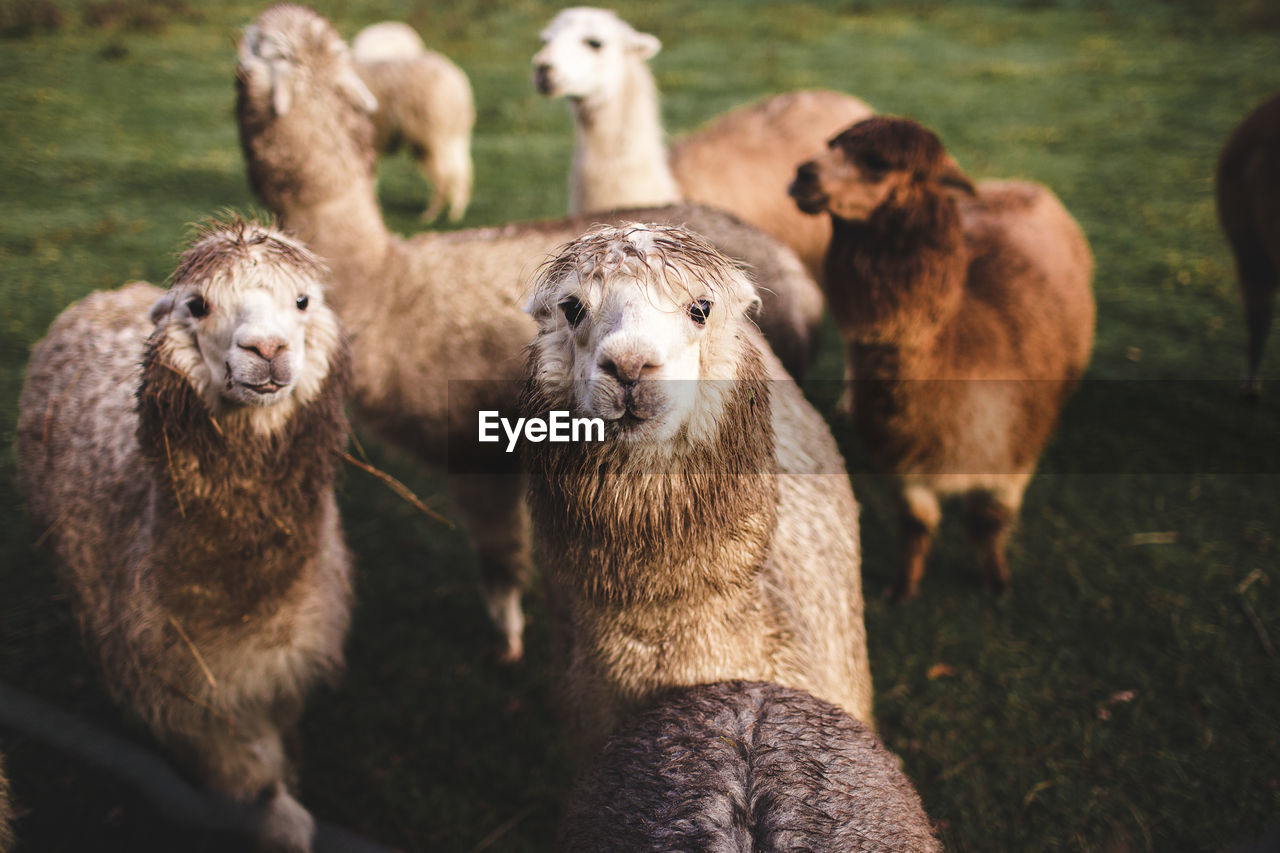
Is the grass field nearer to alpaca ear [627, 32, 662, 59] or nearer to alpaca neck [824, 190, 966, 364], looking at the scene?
alpaca neck [824, 190, 966, 364]

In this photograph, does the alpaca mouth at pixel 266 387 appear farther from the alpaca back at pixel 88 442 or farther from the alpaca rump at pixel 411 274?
the alpaca rump at pixel 411 274

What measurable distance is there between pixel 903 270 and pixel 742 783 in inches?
76.3

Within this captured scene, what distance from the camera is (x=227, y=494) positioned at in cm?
200

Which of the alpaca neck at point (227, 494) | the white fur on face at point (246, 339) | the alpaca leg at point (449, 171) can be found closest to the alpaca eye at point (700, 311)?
the white fur on face at point (246, 339)

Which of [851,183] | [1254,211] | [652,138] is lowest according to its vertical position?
[1254,211]

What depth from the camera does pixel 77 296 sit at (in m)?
5.27

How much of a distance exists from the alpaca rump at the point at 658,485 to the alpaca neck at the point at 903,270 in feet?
3.98

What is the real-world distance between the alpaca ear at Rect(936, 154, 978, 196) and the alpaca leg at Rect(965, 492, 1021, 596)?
1220 mm

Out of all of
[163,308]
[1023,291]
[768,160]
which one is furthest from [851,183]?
[768,160]

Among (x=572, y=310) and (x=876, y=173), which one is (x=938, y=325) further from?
(x=572, y=310)

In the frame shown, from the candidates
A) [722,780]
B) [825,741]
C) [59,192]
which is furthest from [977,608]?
[59,192]

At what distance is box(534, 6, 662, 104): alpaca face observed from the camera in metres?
3.95

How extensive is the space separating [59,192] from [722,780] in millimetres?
7948

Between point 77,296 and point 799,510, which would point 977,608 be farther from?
point 77,296
